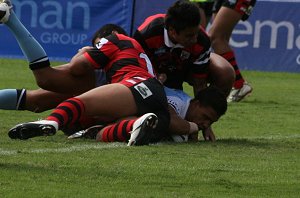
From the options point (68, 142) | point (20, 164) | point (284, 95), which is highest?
point (20, 164)

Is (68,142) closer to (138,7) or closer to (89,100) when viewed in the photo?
(89,100)

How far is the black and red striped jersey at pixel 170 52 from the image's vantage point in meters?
7.98

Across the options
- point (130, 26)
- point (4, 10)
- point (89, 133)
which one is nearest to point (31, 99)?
point (89, 133)

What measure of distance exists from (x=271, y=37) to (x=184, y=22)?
9096 millimetres

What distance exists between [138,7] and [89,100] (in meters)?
10.1

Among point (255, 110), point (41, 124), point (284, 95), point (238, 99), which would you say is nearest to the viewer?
point (41, 124)

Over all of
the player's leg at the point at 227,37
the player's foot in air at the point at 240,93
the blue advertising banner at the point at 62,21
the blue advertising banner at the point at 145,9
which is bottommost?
the blue advertising banner at the point at 62,21

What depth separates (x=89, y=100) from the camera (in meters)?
7.21

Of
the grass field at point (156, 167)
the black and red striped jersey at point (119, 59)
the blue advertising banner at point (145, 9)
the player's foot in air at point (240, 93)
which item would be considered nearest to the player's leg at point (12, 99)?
the grass field at point (156, 167)

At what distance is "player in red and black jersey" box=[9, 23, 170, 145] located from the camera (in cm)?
702

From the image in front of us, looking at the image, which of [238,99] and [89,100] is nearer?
[89,100]

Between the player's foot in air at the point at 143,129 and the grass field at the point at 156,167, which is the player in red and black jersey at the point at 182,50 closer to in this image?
the grass field at the point at 156,167

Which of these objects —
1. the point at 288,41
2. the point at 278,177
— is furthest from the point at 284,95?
the point at 278,177

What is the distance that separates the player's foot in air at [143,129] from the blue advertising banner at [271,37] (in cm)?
963
